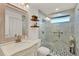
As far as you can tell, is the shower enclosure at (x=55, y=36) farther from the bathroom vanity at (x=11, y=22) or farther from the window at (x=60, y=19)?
the bathroom vanity at (x=11, y=22)

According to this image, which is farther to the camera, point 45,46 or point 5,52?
point 45,46

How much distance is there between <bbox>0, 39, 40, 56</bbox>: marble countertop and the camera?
1160 millimetres

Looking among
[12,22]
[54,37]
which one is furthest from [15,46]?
[54,37]

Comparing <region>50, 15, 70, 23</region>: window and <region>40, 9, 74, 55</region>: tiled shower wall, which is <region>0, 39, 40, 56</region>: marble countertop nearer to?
<region>40, 9, 74, 55</region>: tiled shower wall

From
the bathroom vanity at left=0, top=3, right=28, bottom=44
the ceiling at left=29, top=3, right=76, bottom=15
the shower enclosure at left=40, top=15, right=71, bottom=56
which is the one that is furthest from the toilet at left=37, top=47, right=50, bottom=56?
the ceiling at left=29, top=3, right=76, bottom=15

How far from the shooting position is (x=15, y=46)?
1253mm

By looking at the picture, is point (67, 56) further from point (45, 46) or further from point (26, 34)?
point (26, 34)

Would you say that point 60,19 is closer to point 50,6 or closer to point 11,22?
point 50,6

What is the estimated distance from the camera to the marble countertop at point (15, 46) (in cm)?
116

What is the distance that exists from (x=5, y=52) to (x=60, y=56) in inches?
26.4

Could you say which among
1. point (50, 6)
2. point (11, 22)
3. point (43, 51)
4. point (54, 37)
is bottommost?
point (43, 51)

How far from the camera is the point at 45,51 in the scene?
1.30 m

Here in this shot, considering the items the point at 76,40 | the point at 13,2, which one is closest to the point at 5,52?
the point at 13,2

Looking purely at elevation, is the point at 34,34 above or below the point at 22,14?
below
